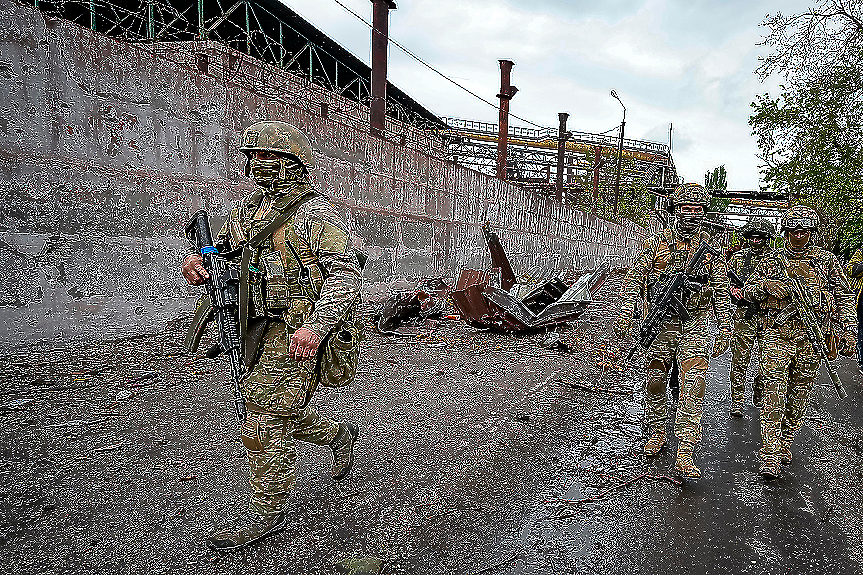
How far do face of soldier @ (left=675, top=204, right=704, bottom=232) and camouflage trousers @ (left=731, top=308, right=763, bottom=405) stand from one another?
2.94 feet

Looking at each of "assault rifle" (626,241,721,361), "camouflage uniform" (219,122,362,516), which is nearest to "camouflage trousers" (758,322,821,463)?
"assault rifle" (626,241,721,361)

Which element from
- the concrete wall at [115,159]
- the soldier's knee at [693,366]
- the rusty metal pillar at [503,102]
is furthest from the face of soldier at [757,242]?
the rusty metal pillar at [503,102]

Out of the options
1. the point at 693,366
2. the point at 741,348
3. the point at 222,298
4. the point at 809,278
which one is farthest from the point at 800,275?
the point at 222,298

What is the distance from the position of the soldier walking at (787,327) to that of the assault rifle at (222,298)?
3539 mm

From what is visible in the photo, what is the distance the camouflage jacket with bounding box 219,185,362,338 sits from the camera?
283cm

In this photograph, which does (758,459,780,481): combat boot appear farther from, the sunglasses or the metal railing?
the metal railing

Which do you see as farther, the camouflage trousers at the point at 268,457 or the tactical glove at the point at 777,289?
the tactical glove at the point at 777,289

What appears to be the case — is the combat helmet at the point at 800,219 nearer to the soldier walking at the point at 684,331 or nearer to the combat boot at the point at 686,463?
the soldier walking at the point at 684,331

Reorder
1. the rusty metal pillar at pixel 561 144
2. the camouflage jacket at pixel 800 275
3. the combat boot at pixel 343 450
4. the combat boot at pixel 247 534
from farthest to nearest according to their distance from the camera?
1. the rusty metal pillar at pixel 561 144
2. the camouflage jacket at pixel 800 275
3. the combat boot at pixel 343 450
4. the combat boot at pixel 247 534

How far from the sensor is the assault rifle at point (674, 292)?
4.12 meters

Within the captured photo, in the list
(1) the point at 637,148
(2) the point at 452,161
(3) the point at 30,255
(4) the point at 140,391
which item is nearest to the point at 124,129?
(3) the point at 30,255

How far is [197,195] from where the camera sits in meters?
7.88

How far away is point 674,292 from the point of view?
413 cm

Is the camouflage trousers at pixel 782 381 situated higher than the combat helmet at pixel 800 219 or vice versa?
the combat helmet at pixel 800 219
